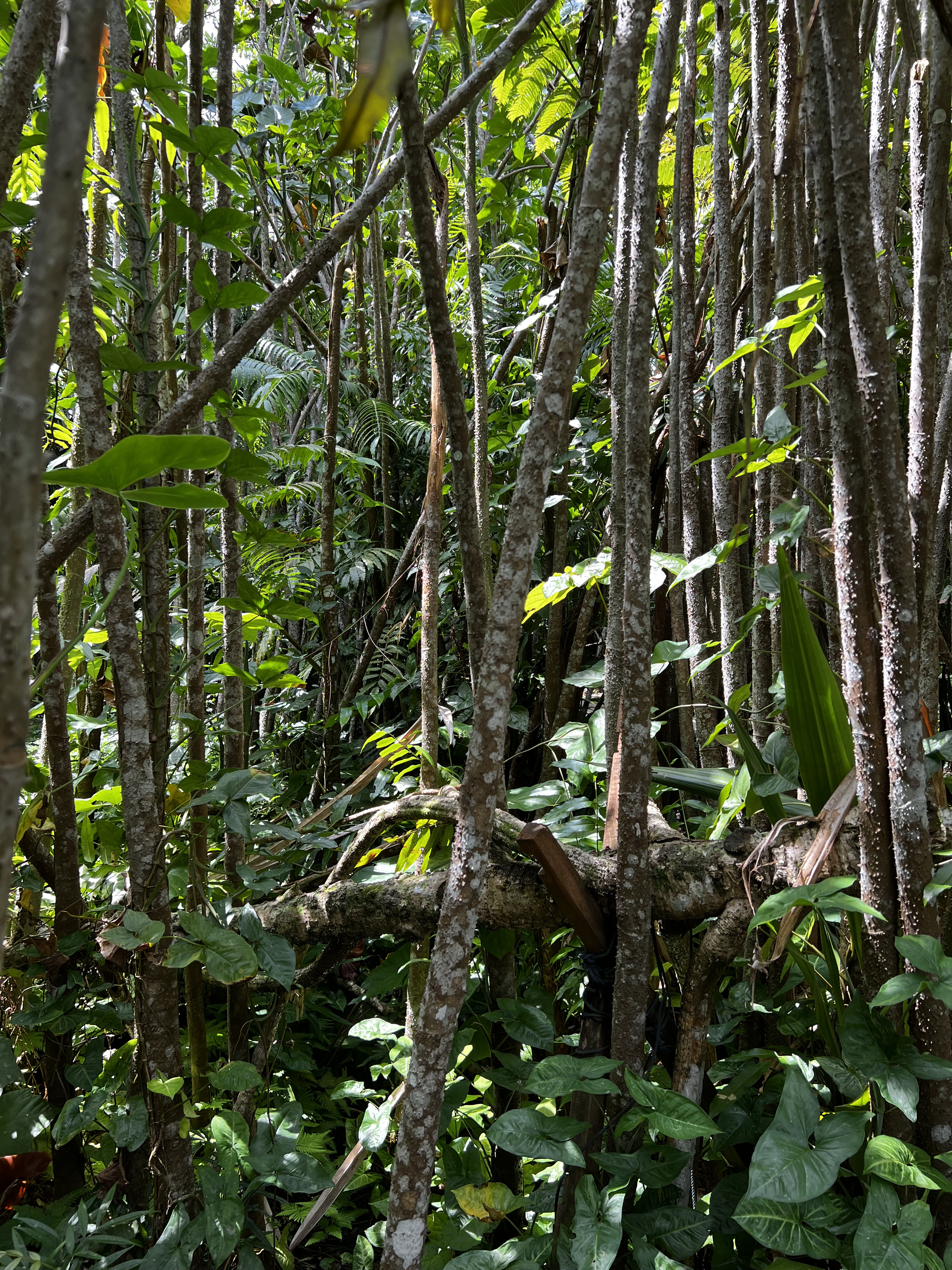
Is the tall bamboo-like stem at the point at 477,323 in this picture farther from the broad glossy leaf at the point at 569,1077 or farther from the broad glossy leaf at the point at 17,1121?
the broad glossy leaf at the point at 17,1121

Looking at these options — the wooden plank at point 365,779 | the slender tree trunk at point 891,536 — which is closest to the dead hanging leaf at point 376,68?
the slender tree trunk at point 891,536

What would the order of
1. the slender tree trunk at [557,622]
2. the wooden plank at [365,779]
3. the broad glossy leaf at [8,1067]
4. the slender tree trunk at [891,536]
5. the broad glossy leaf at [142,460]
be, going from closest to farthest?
the broad glossy leaf at [142,460] → the slender tree trunk at [891,536] → the broad glossy leaf at [8,1067] → the wooden plank at [365,779] → the slender tree trunk at [557,622]

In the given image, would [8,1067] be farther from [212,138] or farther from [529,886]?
[212,138]

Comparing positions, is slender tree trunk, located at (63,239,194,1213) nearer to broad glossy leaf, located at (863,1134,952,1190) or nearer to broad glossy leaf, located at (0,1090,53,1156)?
broad glossy leaf, located at (0,1090,53,1156)

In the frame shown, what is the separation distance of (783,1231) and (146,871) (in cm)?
74

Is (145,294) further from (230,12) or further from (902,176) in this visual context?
(902,176)

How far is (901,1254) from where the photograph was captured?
0.71 m

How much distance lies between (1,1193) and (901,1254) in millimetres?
1126

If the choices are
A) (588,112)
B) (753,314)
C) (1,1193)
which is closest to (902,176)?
(588,112)

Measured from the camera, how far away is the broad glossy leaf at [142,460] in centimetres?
54

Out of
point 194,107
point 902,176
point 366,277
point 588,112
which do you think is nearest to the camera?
point 194,107

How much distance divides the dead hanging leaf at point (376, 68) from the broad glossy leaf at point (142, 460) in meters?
0.23

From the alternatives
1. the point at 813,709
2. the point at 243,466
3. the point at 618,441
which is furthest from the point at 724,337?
the point at 243,466

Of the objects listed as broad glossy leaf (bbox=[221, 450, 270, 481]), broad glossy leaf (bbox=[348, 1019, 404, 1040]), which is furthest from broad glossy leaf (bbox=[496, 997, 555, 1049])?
broad glossy leaf (bbox=[221, 450, 270, 481])
